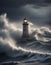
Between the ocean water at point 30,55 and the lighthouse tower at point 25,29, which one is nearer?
the ocean water at point 30,55

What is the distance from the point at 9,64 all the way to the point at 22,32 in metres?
5.25

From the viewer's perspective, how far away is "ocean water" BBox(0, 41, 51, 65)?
86.3ft

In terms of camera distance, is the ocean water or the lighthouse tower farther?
the lighthouse tower

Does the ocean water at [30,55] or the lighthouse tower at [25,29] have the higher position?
the lighthouse tower at [25,29]

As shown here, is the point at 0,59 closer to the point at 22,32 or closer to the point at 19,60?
the point at 19,60

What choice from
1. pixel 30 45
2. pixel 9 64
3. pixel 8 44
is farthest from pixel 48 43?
pixel 9 64

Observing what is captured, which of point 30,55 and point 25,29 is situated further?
point 25,29

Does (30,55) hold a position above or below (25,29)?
below

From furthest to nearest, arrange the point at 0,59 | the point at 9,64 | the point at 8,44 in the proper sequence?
the point at 8,44 < the point at 0,59 < the point at 9,64

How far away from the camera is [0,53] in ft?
92.9

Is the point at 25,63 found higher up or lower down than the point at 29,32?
lower down

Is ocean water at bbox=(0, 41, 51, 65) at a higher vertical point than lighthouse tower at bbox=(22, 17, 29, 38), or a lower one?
lower

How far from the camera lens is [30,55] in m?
28.2

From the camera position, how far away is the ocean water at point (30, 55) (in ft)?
86.3
